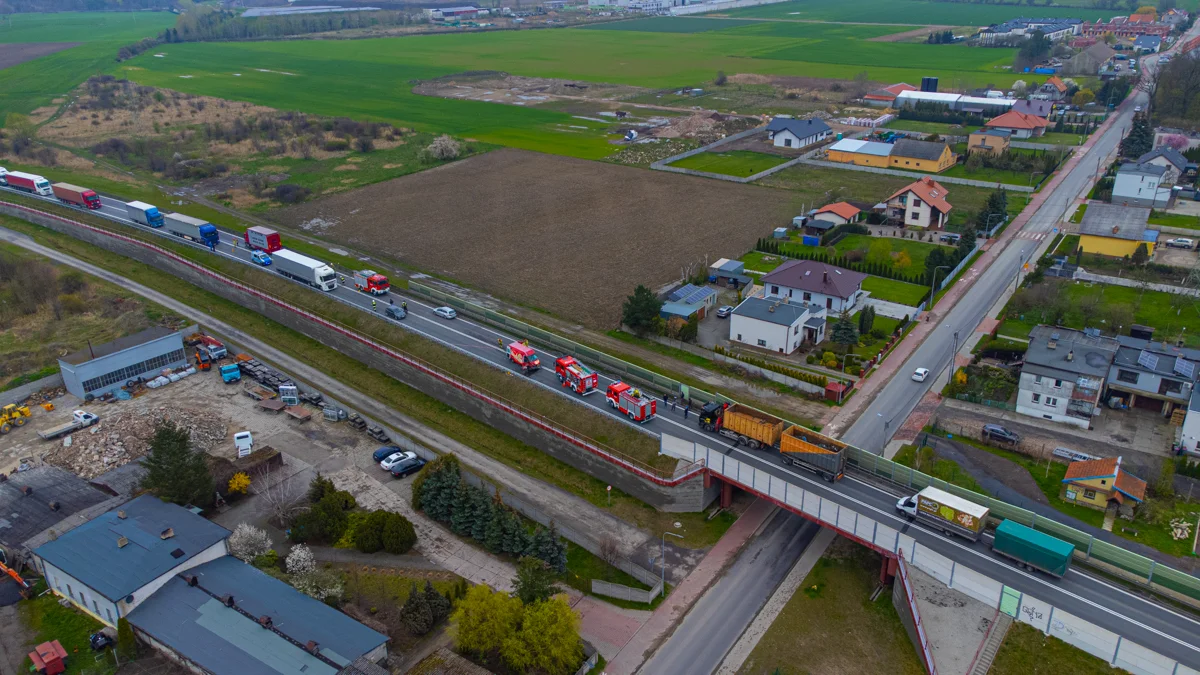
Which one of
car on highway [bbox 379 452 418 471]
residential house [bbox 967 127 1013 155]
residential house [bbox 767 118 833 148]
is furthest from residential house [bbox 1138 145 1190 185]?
car on highway [bbox 379 452 418 471]

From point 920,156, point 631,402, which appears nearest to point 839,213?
point 920,156

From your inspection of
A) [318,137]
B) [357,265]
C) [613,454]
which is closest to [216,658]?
[613,454]

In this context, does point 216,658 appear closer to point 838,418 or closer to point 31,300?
point 838,418

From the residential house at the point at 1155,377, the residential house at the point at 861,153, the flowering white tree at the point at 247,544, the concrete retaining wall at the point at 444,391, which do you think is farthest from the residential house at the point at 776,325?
the residential house at the point at 861,153

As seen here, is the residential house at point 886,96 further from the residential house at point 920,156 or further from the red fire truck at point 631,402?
the red fire truck at point 631,402

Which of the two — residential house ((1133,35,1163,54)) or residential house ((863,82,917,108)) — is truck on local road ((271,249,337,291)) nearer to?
residential house ((863,82,917,108))

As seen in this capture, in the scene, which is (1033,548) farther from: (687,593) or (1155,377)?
(1155,377)
